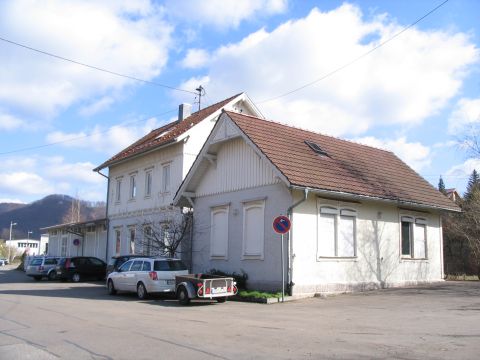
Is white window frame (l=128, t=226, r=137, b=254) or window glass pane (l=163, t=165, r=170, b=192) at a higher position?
window glass pane (l=163, t=165, r=170, b=192)

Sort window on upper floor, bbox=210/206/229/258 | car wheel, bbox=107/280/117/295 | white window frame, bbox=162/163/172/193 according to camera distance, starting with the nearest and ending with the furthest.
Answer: car wheel, bbox=107/280/117/295 → window on upper floor, bbox=210/206/229/258 → white window frame, bbox=162/163/172/193

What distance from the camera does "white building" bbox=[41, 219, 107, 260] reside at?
37188mm

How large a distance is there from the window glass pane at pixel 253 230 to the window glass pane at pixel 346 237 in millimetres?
3034

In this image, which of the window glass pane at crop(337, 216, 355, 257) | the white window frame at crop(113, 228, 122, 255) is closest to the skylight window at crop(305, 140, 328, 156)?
the window glass pane at crop(337, 216, 355, 257)

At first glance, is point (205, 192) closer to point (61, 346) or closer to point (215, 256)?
point (215, 256)

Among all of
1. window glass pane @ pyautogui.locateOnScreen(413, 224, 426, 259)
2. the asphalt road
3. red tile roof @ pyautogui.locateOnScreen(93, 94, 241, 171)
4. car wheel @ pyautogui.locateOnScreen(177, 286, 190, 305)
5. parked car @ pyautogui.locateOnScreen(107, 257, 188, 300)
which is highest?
red tile roof @ pyautogui.locateOnScreen(93, 94, 241, 171)

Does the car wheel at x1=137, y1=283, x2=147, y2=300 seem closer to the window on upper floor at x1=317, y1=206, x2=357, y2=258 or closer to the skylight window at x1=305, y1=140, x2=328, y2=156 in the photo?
the window on upper floor at x1=317, y1=206, x2=357, y2=258

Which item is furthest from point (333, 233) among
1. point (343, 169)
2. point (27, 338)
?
point (27, 338)

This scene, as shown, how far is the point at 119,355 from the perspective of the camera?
827 cm

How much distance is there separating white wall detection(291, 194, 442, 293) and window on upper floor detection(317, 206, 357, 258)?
0.69ft

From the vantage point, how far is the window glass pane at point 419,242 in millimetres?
23688

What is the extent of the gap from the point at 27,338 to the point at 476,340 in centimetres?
834

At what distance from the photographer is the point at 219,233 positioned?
22.1 m

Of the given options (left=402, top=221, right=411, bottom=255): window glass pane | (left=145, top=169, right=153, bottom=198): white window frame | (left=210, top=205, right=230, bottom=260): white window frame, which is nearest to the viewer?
(left=210, top=205, right=230, bottom=260): white window frame
